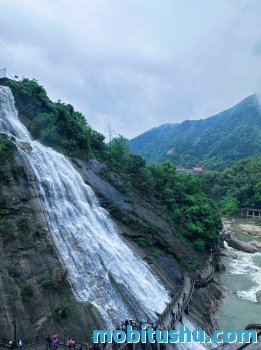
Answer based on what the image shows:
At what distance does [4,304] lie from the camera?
22.2m

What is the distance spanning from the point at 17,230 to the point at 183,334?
1592 centimetres

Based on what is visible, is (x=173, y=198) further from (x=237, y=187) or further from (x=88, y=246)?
(x=237, y=187)

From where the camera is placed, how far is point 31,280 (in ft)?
80.0

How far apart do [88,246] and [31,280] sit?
6843mm

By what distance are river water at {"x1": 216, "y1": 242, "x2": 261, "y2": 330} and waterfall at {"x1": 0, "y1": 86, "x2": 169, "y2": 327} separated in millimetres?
9083

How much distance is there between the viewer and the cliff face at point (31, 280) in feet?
73.6

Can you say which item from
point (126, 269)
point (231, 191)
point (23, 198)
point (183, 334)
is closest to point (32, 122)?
point (23, 198)

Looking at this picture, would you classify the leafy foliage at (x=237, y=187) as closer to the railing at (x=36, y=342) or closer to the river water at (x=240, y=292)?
the river water at (x=240, y=292)

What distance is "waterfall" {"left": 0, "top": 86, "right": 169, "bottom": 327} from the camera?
2681 cm

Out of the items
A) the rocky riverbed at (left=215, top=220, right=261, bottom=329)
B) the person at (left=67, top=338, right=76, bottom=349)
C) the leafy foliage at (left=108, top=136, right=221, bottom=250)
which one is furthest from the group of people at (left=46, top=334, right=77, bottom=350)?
the leafy foliage at (left=108, top=136, right=221, bottom=250)

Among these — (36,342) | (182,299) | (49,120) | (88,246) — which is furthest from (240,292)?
(49,120)

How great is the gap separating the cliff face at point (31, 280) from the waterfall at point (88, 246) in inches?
42.5

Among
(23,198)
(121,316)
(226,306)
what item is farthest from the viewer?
(226,306)

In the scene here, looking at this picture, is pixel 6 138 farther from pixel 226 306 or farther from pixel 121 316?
pixel 226 306
